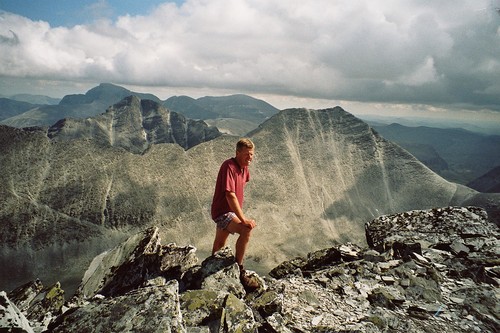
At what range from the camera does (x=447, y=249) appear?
14195 mm

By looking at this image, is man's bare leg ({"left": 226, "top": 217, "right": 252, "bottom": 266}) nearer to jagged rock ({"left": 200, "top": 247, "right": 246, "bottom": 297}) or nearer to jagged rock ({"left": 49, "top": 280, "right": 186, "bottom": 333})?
jagged rock ({"left": 200, "top": 247, "right": 246, "bottom": 297})

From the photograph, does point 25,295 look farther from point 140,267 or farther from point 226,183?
point 226,183

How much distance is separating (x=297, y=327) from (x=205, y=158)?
633ft

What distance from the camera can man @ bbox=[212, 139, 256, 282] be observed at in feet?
33.3

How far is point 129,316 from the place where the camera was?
20.7ft

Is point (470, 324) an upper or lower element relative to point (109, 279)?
upper

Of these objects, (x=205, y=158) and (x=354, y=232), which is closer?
(x=354, y=232)

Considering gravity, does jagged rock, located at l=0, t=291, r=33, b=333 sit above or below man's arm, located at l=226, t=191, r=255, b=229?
below

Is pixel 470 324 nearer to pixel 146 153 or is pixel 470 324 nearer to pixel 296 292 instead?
pixel 296 292

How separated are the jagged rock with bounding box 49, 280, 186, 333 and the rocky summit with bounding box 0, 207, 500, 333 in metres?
0.02

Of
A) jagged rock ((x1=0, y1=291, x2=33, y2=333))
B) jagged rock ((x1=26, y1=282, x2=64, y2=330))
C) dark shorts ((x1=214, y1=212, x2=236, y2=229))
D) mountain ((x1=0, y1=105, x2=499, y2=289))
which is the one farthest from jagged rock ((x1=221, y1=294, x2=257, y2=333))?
mountain ((x1=0, y1=105, x2=499, y2=289))

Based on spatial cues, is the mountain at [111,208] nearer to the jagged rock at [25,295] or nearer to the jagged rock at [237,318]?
the jagged rock at [25,295]

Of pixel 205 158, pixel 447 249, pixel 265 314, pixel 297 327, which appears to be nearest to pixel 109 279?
pixel 265 314

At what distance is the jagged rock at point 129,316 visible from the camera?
6.05m
